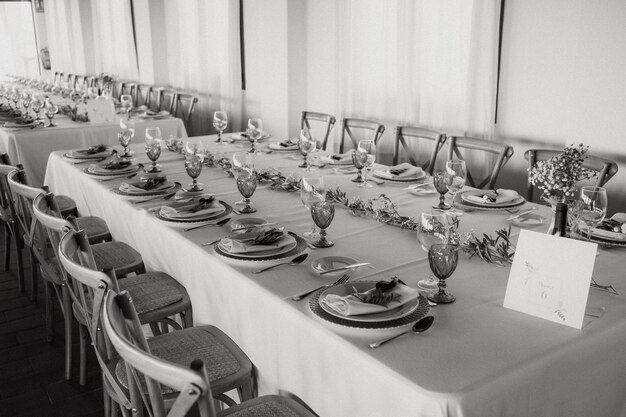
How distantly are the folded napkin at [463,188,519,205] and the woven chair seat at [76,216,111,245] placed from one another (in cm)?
187

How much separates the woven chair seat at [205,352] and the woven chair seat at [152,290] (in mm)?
246

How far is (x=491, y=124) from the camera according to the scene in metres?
3.93

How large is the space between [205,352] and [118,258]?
1.03 meters

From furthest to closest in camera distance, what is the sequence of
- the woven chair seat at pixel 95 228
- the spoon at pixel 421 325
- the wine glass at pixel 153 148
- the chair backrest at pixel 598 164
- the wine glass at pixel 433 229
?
the wine glass at pixel 153 148 < the woven chair seat at pixel 95 228 < the chair backrest at pixel 598 164 < the wine glass at pixel 433 229 < the spoon at pixel 421 325

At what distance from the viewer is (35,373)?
9.00 ft

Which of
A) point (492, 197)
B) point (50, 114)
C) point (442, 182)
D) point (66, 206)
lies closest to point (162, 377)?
point (442, 182)

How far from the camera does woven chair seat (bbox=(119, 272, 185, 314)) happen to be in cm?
218

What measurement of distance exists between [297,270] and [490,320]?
1.96 ft

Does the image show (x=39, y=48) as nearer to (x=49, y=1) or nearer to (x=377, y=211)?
(x=49, y=1)

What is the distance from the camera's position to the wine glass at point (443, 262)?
57.1 inches

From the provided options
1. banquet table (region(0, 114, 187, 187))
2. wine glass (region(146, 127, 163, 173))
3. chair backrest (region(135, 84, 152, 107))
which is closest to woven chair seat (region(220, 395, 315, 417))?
wine glass (region(146, 127, 163, 173))

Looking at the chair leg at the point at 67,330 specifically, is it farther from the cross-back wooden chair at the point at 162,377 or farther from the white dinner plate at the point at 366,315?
the white dinner plate at the point at 366,315

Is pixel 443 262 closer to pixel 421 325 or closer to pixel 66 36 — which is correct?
pixel 421 325

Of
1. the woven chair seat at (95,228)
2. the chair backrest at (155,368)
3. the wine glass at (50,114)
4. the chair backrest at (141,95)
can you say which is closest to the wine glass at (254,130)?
the woven chair seat at (95,228)
